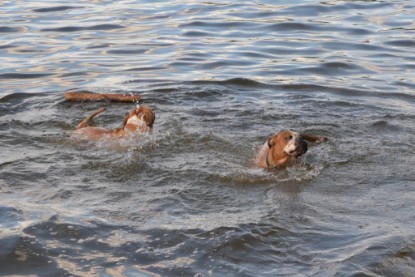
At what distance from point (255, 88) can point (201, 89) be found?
0.76 meters

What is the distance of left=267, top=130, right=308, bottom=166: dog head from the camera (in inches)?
321

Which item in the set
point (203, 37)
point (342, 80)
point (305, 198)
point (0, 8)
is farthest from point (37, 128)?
point (0, 8)

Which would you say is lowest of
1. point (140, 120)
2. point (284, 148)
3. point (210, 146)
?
point (210, 146)

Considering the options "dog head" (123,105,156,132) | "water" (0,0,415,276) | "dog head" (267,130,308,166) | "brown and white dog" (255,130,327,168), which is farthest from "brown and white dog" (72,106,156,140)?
"dog head" (267,130,308,166)

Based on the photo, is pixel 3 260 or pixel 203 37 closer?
pixel 3 260

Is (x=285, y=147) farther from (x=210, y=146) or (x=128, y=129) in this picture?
(x=128, y=129)

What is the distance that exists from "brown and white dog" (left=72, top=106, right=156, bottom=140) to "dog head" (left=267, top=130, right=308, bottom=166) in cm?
140

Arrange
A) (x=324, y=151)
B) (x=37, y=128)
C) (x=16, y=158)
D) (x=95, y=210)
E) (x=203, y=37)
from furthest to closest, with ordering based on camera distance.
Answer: (x=203, y=37)
(x=37, y=128)
(x=324, y=151)
(x=16, y=158)
(x=95, y=210)

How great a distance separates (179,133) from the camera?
368 inches

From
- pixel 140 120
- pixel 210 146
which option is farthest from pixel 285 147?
pixel 140 120

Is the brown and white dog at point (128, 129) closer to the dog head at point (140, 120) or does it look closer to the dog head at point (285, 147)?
the dog head at point (140, 120)

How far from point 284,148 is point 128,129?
5.58ft

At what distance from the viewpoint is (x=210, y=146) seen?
8.94 metres

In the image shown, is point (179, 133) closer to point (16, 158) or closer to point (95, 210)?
point (16, 158)
